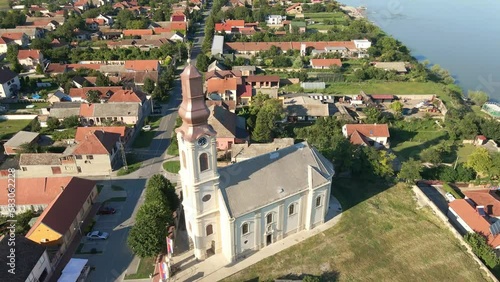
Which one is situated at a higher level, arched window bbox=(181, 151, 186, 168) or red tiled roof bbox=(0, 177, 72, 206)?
arched window bbox=(181, 151, 186, 168)

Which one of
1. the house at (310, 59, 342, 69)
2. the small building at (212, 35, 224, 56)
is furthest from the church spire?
the small building at (212, 35, 224, 56)

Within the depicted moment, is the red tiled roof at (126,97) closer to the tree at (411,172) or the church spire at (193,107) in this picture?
the church spire at (193,107)

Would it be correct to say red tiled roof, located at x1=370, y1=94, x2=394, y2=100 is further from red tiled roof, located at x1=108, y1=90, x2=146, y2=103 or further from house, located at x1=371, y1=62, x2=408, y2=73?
red tiled roof, located at x1=108, y1=90, x2=146, y2=103

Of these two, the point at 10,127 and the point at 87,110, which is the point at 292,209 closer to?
the point at 87,110

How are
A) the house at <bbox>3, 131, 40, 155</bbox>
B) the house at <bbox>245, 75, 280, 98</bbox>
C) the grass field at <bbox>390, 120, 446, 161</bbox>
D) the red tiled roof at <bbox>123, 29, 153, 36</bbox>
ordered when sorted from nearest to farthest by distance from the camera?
the house at <bbox>3, 131, 40, 155</bbox>, the grass field at <bbox>390, 120, 446, 161</bbox>, the house at <bbox>245, 75, 280, 98</bbox>, the red tiled roof at <bbox>123, 29, 153, 36</bbox>

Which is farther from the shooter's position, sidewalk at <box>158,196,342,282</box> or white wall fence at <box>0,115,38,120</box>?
white wall fence at <box>0,115,38,120</box>


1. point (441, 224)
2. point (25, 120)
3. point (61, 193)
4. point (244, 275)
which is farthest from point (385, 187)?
point (25, 120)

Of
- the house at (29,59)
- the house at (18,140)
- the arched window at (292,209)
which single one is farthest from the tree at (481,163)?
the house at (29,59)
